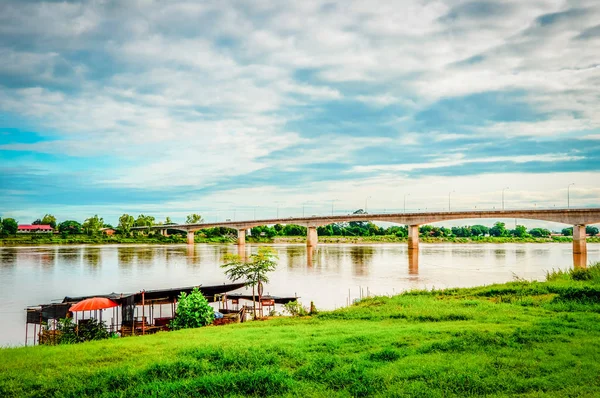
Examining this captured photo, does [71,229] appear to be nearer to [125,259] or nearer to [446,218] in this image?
[125,259]

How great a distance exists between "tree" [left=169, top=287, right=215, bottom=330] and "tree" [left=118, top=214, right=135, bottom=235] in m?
125

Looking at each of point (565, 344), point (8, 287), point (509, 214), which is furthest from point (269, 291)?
point (509, 214)

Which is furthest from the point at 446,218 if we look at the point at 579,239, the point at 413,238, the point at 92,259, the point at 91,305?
the point at 91,305

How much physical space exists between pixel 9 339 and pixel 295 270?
27861 mm

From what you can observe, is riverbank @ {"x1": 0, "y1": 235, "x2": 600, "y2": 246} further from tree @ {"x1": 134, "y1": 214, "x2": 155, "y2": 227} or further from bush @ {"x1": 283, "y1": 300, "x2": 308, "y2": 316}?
bush @ {"x1": 283, "y1": 300, "x2": 308, "y2": 316}

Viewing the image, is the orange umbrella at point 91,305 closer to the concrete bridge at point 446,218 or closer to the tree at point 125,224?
the concrete bridge at point 446,218

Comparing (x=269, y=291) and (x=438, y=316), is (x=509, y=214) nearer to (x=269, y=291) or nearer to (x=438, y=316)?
(x=269, y=291)

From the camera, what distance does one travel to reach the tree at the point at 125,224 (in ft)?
442

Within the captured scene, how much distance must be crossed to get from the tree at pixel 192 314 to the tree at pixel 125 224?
125 meters

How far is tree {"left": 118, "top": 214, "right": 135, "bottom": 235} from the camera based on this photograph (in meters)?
135

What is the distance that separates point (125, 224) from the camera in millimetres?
137250

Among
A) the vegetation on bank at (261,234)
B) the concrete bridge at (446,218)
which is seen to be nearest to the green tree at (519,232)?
the vegetation on bank at (261,234)

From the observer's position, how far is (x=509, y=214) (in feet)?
211

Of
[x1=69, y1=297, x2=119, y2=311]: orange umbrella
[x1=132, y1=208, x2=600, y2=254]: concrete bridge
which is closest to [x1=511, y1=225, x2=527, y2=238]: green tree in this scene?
[x1=132, y1=208, x2=600, y2=254]: concrete bridge
